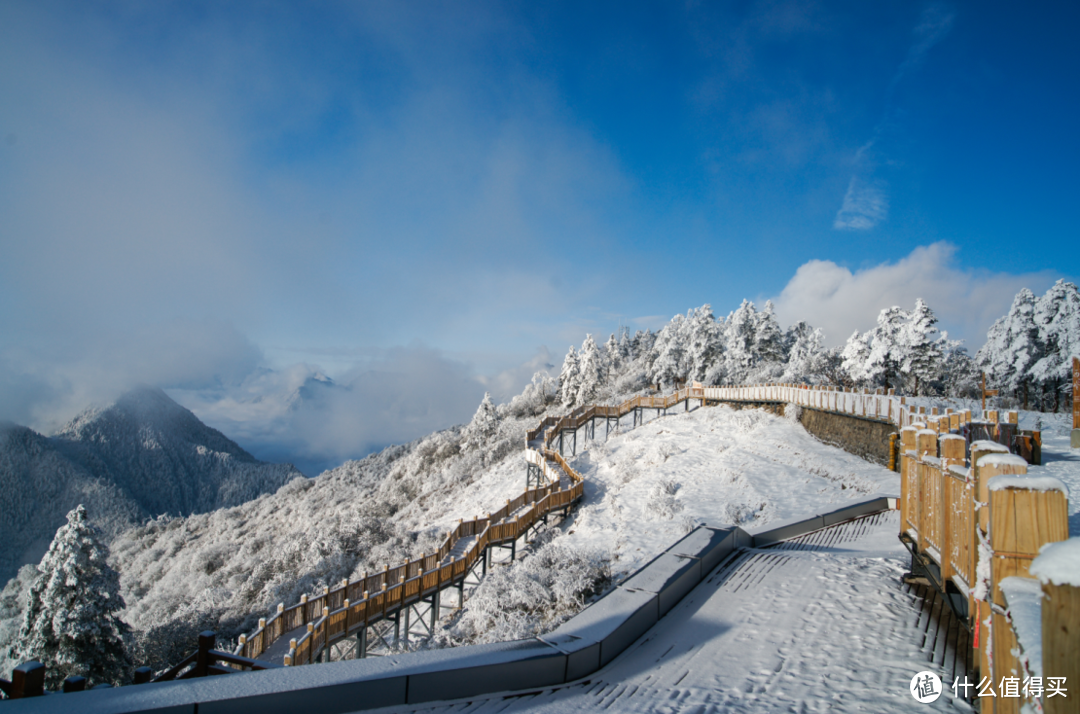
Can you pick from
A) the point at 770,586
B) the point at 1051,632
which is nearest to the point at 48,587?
the point at 770,586

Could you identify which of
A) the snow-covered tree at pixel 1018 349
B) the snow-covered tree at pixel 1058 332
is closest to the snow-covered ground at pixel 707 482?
the snow-covered tree at pixel 1058 332

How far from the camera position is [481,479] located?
4066 centimetres

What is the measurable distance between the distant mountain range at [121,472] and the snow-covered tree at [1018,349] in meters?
103

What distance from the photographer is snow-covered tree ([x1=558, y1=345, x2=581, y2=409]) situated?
64750 millimetres

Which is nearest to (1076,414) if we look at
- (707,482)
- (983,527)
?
(707,482)

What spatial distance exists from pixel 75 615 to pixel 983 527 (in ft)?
76.7

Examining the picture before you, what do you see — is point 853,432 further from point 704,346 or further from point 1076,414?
point 704,346

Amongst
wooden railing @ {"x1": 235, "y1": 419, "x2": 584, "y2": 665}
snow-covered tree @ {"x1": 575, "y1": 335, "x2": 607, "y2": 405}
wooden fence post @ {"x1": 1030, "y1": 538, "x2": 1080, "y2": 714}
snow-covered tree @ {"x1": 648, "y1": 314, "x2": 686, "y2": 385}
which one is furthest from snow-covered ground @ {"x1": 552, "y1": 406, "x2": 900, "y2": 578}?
snow-covered tree @ {"x1": 575, "y1": 335, "x2": 607, "y2": 405}

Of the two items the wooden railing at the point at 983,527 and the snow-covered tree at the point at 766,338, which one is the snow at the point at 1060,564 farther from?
the snow-covered tree at the point at 766,338

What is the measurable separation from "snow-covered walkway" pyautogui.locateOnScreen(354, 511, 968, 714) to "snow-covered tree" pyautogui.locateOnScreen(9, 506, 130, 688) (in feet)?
64.8

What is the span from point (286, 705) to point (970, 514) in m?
5.18

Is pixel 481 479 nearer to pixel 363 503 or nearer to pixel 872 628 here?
pixel 363 503

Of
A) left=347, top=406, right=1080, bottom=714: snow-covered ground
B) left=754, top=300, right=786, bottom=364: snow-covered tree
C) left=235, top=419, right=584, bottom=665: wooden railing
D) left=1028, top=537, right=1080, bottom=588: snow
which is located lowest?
left=235, top=419, right=584, bottom=665: wooden railing

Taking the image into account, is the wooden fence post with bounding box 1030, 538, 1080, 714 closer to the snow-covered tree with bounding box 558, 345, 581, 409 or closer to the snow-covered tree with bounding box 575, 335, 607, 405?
the snow-covered tree with bounding box 575, 335, 607, 405
